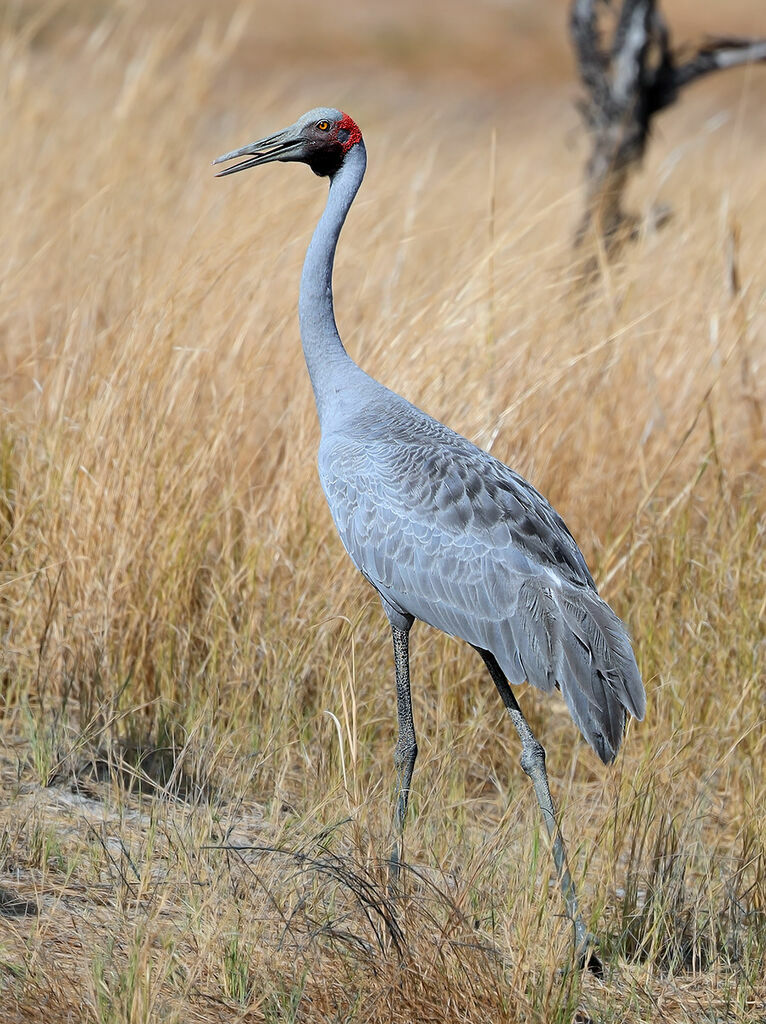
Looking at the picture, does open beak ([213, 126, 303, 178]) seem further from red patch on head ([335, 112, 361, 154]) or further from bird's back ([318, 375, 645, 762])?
bird's back ([318, 375, 645, 762])

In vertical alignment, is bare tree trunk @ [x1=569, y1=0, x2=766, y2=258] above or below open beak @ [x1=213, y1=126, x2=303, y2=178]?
above

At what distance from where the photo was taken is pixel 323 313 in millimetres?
3918

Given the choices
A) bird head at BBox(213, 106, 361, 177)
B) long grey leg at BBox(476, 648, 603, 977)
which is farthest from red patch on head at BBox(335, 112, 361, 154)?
long grey leg at BBox(476, 648, 603, 977)

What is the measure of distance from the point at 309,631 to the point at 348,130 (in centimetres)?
150

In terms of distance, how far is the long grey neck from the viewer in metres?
3.90

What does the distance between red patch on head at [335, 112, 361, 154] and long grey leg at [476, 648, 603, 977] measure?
1.57m

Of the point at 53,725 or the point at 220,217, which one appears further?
the point at 220,217

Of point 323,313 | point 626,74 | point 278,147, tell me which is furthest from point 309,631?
point 626,74

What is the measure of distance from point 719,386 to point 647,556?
0.98 meters

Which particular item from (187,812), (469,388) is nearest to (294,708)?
(187,812)

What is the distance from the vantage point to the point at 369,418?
372 centimetres

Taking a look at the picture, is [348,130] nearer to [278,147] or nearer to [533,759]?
[278,147]

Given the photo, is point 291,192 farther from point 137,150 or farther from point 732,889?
point 732,889

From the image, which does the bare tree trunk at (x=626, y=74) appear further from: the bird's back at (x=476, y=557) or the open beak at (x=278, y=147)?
the bird's back at (x=476, y=557)
